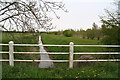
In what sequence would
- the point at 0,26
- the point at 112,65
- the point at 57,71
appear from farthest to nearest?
the point at 0,26
the point at 112,65
the point at 57,71

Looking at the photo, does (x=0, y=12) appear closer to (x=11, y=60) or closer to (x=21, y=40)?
(x=21, y=40)

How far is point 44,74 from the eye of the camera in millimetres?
4883

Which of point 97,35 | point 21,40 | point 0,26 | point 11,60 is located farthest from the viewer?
point 97,35

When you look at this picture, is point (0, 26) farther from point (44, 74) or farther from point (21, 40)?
point (44, 74)

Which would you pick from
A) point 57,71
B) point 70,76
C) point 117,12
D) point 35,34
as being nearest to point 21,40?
point 35,34

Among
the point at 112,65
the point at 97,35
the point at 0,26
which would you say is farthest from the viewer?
the point at 97,35

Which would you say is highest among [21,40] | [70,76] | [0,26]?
[0,26]

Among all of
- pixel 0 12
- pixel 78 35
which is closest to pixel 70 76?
pixel 0 12

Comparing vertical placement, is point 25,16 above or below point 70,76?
above

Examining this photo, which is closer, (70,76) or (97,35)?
(70,76)

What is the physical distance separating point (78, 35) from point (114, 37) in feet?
11.1

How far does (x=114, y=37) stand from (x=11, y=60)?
556cm

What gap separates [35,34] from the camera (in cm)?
725

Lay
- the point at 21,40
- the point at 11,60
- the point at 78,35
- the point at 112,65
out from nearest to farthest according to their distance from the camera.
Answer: the point at 112,65 → the point at 11,60 → the point at 21,40 → the point at 78,35
